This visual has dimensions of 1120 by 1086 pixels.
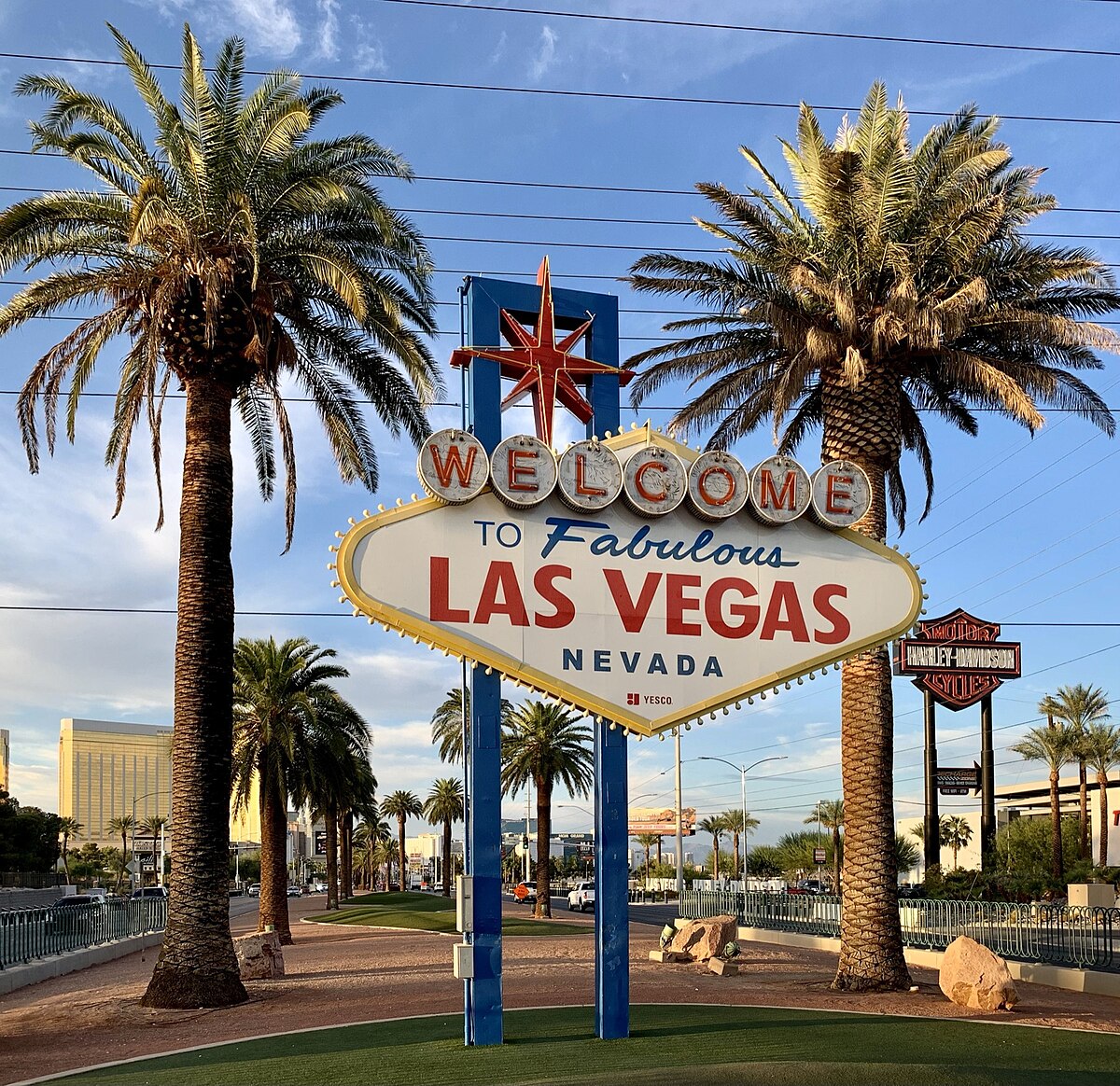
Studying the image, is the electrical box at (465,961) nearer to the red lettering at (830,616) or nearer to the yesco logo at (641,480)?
the yesco logo at (641,480)

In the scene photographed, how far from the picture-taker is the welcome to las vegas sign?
556 inches

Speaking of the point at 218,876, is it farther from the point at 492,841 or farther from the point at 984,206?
the point at 984,206

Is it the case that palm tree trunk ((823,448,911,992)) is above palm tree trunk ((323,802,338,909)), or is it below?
above

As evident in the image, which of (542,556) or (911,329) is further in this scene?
(911,329)

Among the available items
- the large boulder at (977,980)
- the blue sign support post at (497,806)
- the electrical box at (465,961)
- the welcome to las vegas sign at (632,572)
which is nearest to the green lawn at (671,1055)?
the blue sign support post at (497,806)

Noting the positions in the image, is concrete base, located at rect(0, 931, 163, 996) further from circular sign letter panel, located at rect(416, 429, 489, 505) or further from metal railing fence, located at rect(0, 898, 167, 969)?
circular sign letter panel, located at rect(416, 429, 489, 505)

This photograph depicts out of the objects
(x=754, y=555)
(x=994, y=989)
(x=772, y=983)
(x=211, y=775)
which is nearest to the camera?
(x=754, y=555)

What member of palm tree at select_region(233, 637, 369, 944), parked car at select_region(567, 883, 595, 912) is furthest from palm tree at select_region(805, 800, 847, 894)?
palm tree at select_region(233, 637, 369, 944)

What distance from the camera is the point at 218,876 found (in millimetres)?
20922

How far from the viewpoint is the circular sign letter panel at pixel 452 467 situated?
14180mm

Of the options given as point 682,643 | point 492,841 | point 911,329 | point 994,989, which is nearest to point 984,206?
point 911,329

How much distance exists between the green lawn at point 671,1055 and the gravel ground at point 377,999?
1444 millimetres

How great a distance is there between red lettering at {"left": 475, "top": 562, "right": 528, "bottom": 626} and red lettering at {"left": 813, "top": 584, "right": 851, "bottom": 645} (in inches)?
141

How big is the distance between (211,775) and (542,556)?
9162mm
